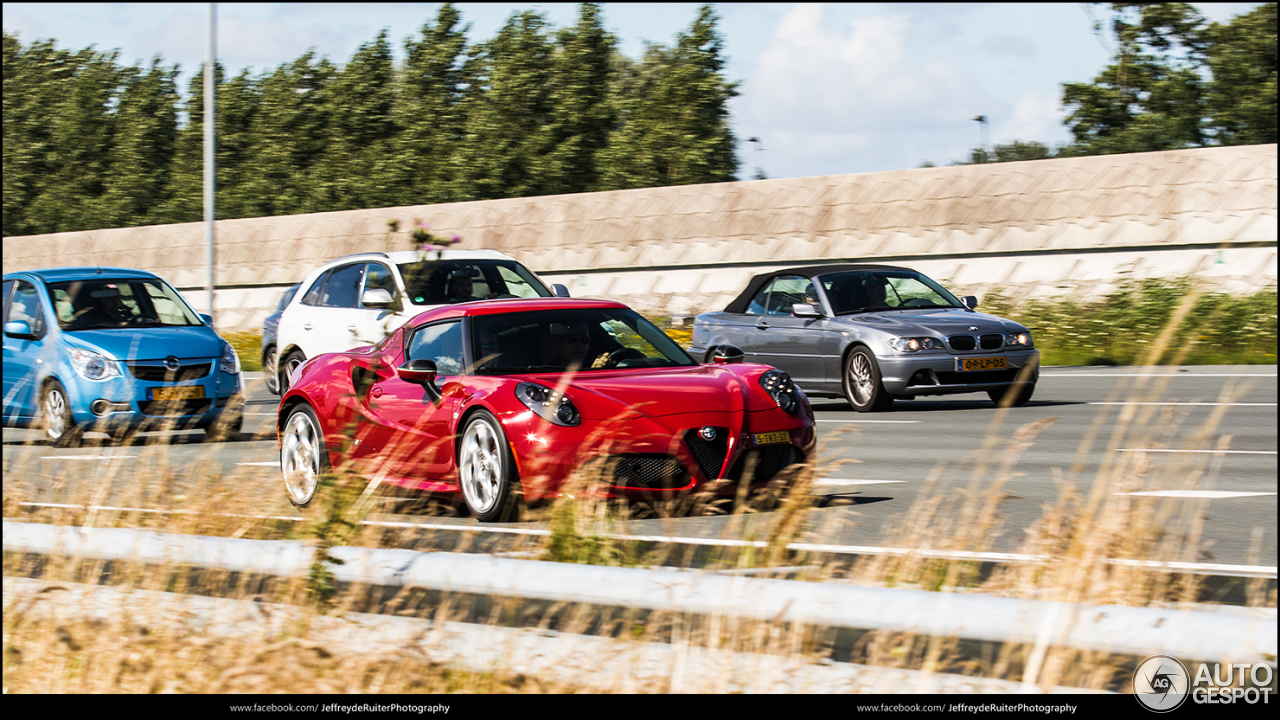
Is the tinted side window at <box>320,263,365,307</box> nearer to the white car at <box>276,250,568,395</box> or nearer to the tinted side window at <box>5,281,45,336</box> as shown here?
the white car at <box>276,250,568,395</box>

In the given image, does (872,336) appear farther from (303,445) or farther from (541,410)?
(541,410)

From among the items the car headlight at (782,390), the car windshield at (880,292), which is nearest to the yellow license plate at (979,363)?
the car windshield at (880,292)

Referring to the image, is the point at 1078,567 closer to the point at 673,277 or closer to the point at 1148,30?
the point at 673,277

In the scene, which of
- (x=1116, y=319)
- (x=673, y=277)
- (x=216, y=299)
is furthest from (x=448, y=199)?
(x=1116, y=319)

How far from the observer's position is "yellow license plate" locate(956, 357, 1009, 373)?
14047mm

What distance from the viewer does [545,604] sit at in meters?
3.95

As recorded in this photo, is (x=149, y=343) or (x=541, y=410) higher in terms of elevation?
(x=541, y=410)

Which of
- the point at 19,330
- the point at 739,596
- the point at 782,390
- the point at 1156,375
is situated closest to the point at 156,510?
the point at 782,390

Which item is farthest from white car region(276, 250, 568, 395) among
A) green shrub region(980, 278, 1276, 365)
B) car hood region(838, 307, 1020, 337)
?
green shrub region(980, 278, 1276, 365)

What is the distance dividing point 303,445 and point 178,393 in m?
4.74

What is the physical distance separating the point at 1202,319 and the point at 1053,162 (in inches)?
184

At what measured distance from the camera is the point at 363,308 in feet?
51.2

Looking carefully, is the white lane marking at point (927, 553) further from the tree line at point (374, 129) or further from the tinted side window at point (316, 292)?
the tree line at point (374, 129)

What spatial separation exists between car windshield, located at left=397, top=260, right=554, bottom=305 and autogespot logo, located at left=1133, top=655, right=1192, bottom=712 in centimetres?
1172
